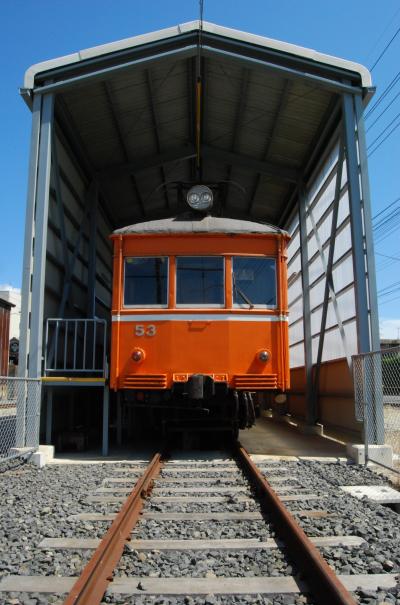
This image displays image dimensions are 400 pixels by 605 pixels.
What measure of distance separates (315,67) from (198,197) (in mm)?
2792

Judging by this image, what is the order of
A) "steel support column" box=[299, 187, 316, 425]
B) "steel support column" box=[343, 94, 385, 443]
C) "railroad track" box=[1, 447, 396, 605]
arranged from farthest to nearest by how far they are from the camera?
"steel support column" box=[299, 187, 316, 425] → "steel support column" box=[343, 94, 385, 443] → "railroad track" box=[1, 447, 396, 605]

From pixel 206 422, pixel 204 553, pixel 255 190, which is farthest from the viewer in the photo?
pixel 255 190

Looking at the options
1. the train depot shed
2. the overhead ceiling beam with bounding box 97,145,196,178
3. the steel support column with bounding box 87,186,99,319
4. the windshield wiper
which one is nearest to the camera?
the windshield wiper

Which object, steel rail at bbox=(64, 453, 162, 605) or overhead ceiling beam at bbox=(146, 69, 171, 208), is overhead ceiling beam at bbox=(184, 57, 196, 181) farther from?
steel rail at bbox=(64, 453, 162, 605)

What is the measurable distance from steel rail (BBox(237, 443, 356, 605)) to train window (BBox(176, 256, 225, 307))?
338 cm

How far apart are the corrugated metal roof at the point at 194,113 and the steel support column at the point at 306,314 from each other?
771 mm

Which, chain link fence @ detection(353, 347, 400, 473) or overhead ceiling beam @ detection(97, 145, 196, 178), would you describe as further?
overhead ceiling beam @ detection(97, 145, 196, 178)

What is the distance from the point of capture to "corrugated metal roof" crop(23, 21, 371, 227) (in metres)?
8.52

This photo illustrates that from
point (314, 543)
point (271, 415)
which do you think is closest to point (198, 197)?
point (314, 543)

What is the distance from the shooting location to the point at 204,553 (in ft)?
12.0

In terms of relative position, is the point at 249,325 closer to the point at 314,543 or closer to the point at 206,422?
the point at 206,422

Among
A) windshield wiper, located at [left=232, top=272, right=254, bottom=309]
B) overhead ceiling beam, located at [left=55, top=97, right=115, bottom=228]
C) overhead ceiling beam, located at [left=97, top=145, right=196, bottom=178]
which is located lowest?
windshield wiper, located at [left=232, top=272, right=254, bottom=309]

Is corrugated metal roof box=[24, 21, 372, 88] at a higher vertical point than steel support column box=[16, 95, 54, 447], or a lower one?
higher

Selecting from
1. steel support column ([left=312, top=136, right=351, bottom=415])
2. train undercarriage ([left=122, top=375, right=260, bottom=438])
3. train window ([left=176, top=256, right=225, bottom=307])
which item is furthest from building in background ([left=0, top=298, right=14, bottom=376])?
train window ([left=176, top=256, right=225, bottom=307])
